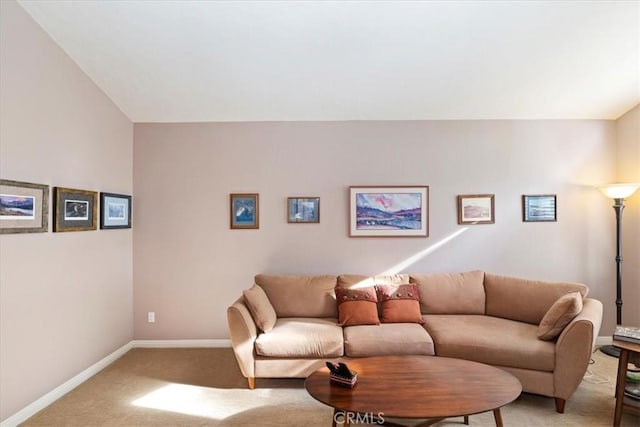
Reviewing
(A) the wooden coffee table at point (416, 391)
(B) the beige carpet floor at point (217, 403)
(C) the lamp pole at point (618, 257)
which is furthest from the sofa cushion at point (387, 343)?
(C) the lamp pole at point (618, 257)

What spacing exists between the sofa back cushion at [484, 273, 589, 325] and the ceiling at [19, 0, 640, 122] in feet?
6.19

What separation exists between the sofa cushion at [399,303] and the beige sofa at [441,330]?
8 centimetres

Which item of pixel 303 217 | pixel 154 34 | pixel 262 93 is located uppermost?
pixel 154 34

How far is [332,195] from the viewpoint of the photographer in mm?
4152

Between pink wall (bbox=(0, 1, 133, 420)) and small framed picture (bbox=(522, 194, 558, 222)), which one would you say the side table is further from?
pink wall (bbox=(0, 1, 133, 420))

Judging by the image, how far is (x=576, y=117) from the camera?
4.10 meters

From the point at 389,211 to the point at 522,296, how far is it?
1575mm

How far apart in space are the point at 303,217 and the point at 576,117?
335 centimetres

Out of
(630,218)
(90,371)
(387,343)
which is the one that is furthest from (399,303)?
(90,371)

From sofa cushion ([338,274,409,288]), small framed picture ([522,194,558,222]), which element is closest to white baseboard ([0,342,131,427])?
sofa cushion ([338,274,409,288])

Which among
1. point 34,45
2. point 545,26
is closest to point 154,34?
point 34,45

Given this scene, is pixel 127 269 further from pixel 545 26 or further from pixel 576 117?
pixel 576 117

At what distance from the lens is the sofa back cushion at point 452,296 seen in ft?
12.1

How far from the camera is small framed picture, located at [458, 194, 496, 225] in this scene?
162 inches
